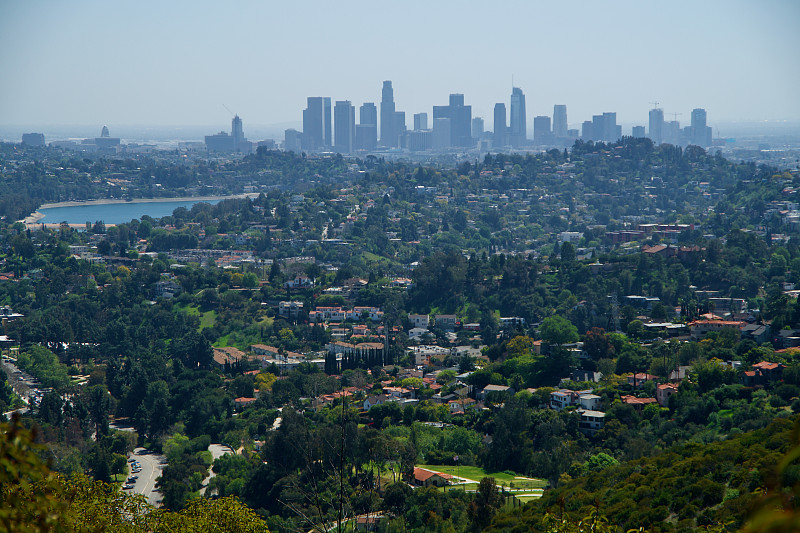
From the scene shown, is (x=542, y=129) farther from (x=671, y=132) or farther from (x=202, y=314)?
(x=202, y=314)

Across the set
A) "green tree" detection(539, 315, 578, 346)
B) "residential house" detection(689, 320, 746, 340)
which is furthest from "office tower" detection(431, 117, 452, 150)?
"residential house" detection(689, 320, 746, 340)

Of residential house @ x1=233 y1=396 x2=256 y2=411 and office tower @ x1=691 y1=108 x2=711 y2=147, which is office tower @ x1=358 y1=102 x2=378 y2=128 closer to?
office tower @ x1=691 y1=108 x2=711 y2=147

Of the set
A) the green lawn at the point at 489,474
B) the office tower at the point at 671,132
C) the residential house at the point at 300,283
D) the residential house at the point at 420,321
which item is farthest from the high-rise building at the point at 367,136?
the green lawn at the point at 489,474

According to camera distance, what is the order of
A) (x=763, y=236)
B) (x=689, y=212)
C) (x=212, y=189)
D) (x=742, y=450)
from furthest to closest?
(x=212, y=189) → (x=689, y=212) → (x=763, y=236) → (x=742, y=450)

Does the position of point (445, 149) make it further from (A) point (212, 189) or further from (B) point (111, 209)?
(B) point (111, 209)

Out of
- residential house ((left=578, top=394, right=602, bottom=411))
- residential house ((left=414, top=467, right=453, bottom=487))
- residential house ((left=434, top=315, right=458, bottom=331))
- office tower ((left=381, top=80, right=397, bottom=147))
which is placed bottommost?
residential house ((left=434, top=315, right=458, bottom=331))

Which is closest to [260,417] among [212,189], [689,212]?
[689,212]
